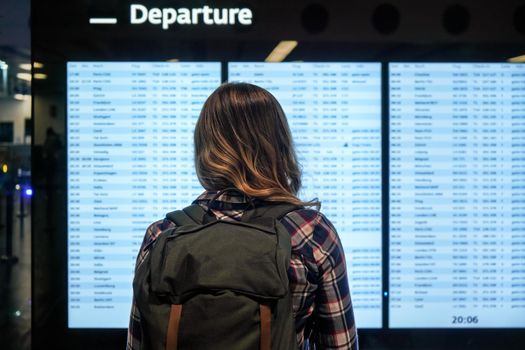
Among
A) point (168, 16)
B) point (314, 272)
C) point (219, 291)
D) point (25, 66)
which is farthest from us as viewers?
point (25, 66)

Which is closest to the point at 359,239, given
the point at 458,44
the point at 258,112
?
the point at 458,44

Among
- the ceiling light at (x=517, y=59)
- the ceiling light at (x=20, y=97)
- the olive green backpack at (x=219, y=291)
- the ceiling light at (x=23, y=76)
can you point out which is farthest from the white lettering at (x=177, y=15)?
the olive green backpack at (x=219, y=291)

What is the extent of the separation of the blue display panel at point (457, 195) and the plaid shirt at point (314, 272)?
7.79ft

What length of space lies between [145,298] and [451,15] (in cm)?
316

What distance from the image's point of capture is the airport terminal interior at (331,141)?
407 cm

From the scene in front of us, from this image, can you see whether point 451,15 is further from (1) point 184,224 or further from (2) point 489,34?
(1) point 184,224

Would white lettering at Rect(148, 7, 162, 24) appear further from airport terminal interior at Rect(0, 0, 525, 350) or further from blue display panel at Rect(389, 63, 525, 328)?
blue display panel at Rect(389, 63, 525, 328)

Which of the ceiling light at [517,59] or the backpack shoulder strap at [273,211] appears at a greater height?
the ceiling light at [517,59]

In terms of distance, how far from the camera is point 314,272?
1762 mm

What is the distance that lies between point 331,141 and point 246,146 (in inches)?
91.6

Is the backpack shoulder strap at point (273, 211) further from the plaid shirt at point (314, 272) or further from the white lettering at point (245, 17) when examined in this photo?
the white lettering at point (245, 17)

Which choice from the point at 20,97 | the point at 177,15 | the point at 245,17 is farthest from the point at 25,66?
the point at 245,17

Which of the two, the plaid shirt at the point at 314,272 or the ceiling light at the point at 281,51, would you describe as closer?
the plaid shirt at the point at 314,272

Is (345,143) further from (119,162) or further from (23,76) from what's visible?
(23,76)
